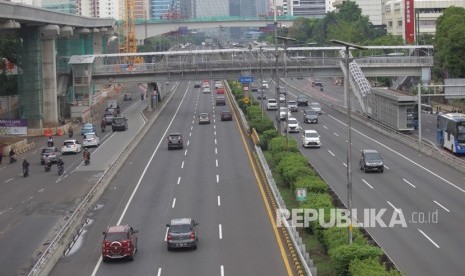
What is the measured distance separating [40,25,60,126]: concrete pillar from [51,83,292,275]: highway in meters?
21.3

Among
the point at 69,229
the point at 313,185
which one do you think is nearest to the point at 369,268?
the point at 313,185

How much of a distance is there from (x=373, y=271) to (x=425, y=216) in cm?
1571

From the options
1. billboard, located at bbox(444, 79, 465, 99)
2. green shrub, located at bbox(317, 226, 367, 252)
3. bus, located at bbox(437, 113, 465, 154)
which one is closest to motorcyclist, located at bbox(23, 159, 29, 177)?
green shrub, located at bbox(317, 226, 367, 252)

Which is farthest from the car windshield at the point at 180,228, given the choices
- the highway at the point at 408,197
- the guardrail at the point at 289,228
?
the highway at the point at 408,197

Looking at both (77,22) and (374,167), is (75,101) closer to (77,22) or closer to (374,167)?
(77,22)

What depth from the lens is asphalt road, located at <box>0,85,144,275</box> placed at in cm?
3500

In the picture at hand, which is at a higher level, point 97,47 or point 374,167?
point 97,47

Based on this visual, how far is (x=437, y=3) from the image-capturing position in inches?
6019

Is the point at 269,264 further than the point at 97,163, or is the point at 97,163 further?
the point at 97,163

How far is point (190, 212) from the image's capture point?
4122 cm

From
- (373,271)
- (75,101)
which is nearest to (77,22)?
(75,101)

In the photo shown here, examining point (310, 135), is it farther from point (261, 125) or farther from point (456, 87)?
point (456, 87)

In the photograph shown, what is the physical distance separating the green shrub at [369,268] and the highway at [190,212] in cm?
494

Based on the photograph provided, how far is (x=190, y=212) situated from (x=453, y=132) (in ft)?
88.3
